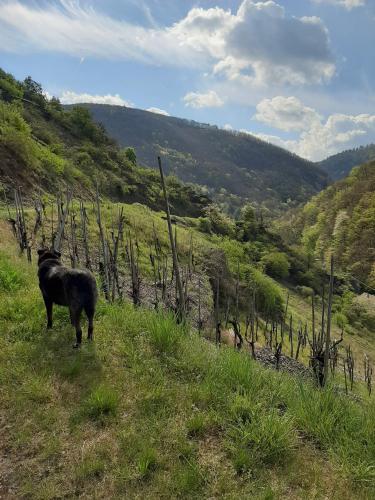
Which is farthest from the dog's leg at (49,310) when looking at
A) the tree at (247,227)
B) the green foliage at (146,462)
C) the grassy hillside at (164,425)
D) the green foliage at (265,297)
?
the tree at (247,227)

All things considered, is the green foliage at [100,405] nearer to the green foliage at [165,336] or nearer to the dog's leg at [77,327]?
the dog's leg at [77,327]

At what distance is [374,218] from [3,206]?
8284cm

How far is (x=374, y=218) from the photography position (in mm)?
88438

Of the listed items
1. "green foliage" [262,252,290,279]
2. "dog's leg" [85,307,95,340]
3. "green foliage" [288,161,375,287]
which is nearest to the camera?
"dog's leg" [85,307,95,340]

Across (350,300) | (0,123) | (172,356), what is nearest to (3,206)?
(0,123)

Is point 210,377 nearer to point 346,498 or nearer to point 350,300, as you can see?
point 346,498

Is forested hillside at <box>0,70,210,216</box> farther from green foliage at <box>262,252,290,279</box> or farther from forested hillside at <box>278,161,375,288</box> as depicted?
forested hillside at <box>278,161,375,288</box>

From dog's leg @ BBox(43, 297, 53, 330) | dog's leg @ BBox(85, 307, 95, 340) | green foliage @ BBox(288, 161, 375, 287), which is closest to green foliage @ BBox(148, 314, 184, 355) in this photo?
dog's leg @ BBox(85, 307, 95, 340)

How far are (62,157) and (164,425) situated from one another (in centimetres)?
4569

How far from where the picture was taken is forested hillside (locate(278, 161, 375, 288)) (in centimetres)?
8244

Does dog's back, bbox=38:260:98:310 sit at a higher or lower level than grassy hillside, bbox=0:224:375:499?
higher

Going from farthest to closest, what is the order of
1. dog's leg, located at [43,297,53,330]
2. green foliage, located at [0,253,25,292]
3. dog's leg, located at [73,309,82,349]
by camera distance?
green foliage, located at [0,253,25,292] → dog's leg, located at [43,297,53,330] → dog's leg, located at [73,309,82,349]

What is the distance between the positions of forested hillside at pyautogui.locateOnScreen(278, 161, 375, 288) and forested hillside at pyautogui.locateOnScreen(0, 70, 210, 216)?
107ft

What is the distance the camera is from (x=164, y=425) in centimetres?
468
